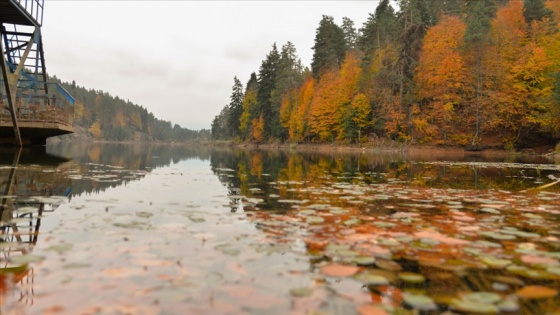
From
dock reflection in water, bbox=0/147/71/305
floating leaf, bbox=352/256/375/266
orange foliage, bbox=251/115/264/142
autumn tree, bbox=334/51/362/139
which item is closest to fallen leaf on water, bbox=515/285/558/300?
floating leaf, bbox=352/256/375/266

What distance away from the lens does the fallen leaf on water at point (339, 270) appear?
2853 mm

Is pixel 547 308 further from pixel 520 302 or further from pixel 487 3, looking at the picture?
pixel 487 3

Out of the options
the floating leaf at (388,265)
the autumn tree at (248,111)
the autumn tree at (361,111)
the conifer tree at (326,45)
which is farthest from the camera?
the autumn tree at (248,111)

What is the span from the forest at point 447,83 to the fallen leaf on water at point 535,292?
32.1 metres

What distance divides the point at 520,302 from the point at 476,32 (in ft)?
142

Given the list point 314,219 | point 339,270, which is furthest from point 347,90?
point 339,270

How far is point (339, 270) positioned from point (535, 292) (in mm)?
1473

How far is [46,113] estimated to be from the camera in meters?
17.6

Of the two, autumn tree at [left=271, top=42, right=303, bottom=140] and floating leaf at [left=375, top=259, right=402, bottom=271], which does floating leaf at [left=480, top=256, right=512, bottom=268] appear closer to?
floating leaf at [left=375, top=259, right=402, bottom=271]

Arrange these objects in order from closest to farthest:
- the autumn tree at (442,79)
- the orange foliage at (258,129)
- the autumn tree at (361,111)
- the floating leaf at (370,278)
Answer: the floating leaf at (370,278) → the autumn tree at (442,79) → the autumn tree at (361,111) → the orange foliage at (258,129)

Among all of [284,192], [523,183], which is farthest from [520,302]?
[523,183]

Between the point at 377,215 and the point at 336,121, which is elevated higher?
the point at 336,121

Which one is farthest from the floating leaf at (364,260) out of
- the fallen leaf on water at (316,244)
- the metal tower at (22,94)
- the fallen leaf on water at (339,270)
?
the metal tower at (22,94)

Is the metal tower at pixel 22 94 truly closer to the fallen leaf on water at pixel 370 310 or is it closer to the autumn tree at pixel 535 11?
the fallen leaf on water at pixel 370 310
